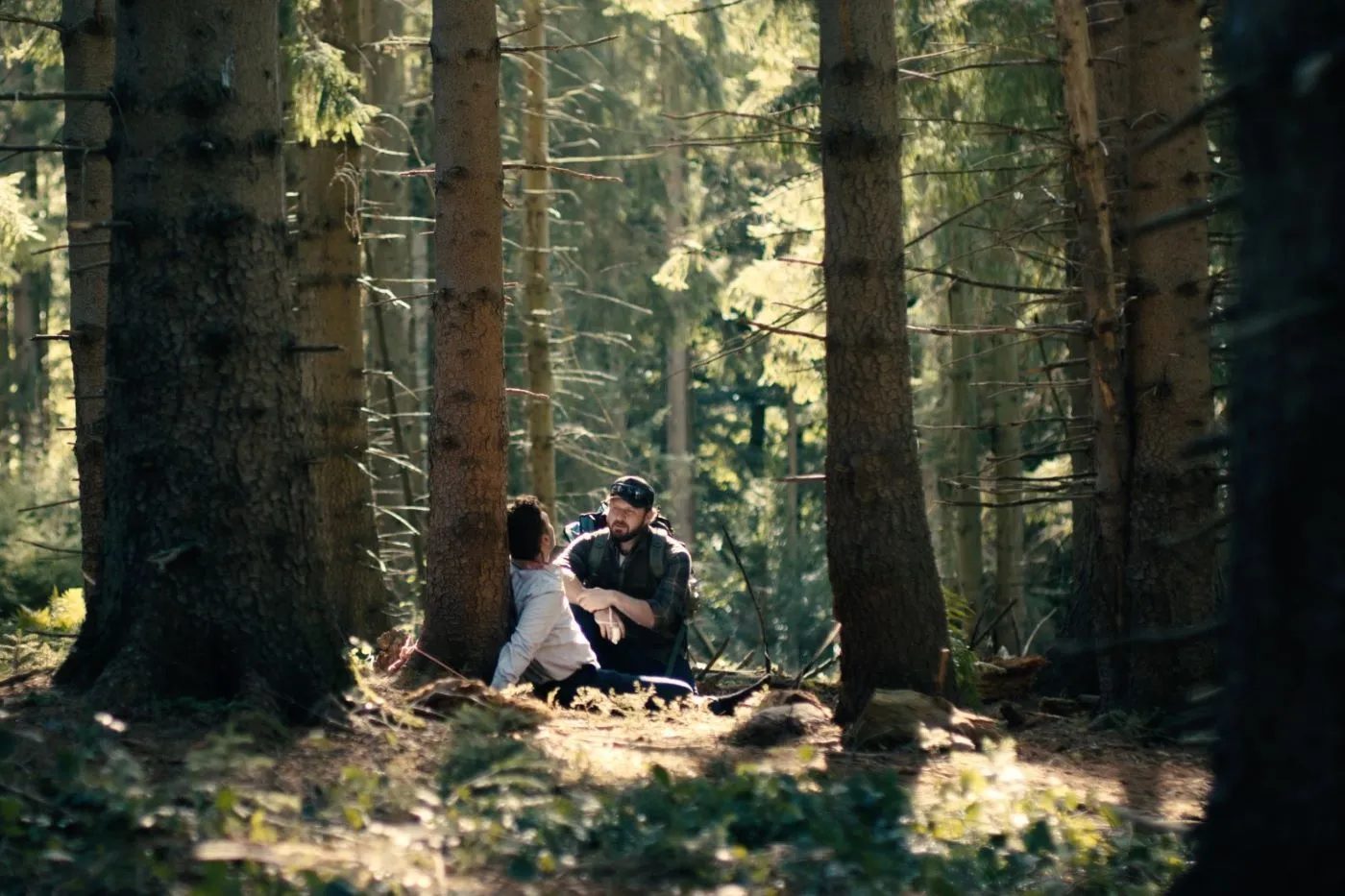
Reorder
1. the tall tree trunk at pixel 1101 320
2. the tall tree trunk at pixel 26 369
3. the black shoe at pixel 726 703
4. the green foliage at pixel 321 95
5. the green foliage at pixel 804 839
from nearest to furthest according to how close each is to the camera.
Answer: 1. the green foliage at pixel 804 839
2. the tall tree trunk at pixel 1101 320
3. the black shoe at pixel 726 703
4. the green foliage at pixel 321 95
5. the tall tree trunk at pixel 26 369

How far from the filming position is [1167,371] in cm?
875

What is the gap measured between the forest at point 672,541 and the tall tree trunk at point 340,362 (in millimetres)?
40

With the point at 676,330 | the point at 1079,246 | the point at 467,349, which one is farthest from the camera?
the point at 676,330

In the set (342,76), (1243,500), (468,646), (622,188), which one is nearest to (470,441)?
(468,646)

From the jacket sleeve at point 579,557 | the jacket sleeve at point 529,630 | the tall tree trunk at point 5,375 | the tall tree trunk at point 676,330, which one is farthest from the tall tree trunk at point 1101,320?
the tall tree trunk at point 5,375

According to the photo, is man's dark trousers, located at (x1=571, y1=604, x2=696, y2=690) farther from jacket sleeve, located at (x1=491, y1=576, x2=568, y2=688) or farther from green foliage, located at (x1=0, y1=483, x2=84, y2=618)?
green foliage, located at (x1=0, y1=483, x2=84, y2=618)

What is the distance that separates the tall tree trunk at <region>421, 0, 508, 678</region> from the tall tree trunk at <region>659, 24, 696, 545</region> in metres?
20.9

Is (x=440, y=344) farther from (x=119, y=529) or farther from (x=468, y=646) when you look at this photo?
(x=119, y=529)

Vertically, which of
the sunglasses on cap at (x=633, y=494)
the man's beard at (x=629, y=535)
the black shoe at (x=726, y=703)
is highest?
the sunglasses on cap at (x=633, y=494)

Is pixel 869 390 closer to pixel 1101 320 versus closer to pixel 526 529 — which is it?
pixel 1101 320

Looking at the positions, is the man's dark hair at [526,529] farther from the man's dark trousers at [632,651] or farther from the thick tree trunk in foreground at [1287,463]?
the thick tree trunk in foreground at [1287,463]

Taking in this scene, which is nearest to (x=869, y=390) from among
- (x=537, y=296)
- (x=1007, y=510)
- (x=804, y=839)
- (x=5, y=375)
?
(x=804, y=839)

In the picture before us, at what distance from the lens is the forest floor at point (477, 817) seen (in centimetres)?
433

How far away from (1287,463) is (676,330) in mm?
29610
